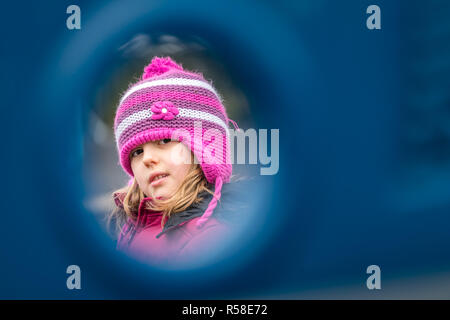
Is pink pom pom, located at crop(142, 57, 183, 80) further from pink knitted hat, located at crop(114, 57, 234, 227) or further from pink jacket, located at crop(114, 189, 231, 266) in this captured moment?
pink jacket, located at crop(114, 189, 231, 266)

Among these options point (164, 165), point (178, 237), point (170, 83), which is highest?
point (170, 83)

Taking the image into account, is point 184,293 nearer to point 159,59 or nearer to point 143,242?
point 143,242

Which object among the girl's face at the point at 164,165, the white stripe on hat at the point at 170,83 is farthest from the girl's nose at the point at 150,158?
the white stripe on hat at the point at 170,83

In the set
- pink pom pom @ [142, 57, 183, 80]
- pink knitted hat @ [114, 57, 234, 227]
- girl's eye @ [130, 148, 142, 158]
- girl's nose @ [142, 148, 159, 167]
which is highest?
pink pom pom @ [142, 57, 183, 80]

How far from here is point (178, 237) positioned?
89cm

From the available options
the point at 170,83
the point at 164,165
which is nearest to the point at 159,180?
the point at 164,165

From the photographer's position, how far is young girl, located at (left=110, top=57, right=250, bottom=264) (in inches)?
34.6

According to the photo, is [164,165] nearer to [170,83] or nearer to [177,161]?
[177,161]

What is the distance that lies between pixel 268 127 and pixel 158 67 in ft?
0.74

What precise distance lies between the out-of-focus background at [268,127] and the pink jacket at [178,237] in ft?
0.09

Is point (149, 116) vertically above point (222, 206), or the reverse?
point (149, 116)

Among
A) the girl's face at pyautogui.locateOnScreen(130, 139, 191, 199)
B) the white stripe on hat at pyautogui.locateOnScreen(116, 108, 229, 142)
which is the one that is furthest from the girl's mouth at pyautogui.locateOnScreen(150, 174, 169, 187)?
the white stripe on hat at pyautogui.locateOnScreen(116, 108, 229, 142)

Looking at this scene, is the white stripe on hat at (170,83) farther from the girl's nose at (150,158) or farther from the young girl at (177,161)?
the girl's nose at (150,158)

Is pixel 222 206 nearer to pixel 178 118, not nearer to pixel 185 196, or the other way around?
pixel 185 196
